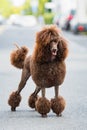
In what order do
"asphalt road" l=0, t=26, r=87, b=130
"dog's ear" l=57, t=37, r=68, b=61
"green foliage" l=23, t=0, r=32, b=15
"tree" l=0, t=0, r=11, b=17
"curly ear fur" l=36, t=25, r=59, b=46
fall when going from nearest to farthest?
"asphalt road" l=0, t=26, r=87, b=130 < "curly ear fur" l=36, t=25, r=59, b=46 < "dog's ear" l=57, t=37, r=68, b=61 < "green foliage" l=23, t=0, r=32, b=15 < "tree" l=0, t=0, r=11, b=17

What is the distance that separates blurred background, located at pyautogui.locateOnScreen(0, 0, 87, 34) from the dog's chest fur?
36.2m

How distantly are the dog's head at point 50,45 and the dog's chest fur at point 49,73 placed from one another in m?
0.13

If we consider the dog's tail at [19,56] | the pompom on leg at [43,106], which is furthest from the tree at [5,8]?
the pompom on leg at [43,106]

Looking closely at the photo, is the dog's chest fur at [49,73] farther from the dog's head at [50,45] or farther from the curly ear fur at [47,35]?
the curly ear fur at [47,35]

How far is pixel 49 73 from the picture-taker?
10.7 m

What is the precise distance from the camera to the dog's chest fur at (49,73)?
10664mm

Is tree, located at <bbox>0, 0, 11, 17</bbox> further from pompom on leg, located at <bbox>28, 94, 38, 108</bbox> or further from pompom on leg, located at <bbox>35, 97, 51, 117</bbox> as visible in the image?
pompom on leg, located at <bbox>35, 97, 51, 117</bbox>

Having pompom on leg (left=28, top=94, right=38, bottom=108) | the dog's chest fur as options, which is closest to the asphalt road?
pompom on leg (left=28, top=94, right=38, bottom=108)

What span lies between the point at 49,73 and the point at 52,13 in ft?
296

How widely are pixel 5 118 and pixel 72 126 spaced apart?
1.22 m

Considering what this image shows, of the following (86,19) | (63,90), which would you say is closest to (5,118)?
(63,90)

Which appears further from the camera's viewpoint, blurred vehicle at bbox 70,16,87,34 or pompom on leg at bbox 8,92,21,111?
blurred vehicle at bbox 70,16,87,34

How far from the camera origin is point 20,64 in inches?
455

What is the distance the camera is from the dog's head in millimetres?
10373
